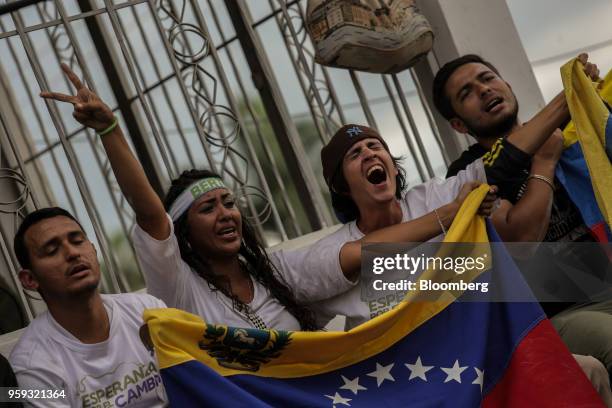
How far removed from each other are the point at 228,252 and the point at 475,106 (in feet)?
4.06

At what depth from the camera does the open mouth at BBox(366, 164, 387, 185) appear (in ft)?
11.3

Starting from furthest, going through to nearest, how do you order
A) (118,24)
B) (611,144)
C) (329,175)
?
(118,24)
(329,175)
(611,144)

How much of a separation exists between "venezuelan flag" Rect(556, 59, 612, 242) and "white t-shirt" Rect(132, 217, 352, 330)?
3.17ft

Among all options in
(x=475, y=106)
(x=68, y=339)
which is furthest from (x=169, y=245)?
(x=475, y=106)

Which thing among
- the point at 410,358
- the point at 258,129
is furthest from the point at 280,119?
the point at 410,358

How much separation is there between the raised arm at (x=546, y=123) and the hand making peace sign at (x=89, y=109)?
1545 millimetres

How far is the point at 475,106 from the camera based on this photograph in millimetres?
3748

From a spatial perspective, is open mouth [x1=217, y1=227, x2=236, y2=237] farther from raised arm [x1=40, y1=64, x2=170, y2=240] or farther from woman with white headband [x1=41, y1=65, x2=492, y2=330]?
raised arm [x1=40, y1=64, x2=170, y2=240]

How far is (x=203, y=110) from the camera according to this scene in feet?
15.8

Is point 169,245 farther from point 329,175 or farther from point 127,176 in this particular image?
point 329,175

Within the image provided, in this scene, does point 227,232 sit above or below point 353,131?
below

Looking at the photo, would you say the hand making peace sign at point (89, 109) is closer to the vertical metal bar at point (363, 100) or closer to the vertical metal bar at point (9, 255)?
the vertical metal bar at point (9, 255)

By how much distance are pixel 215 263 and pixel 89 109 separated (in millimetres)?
799

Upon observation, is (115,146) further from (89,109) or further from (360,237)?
(360,237)
